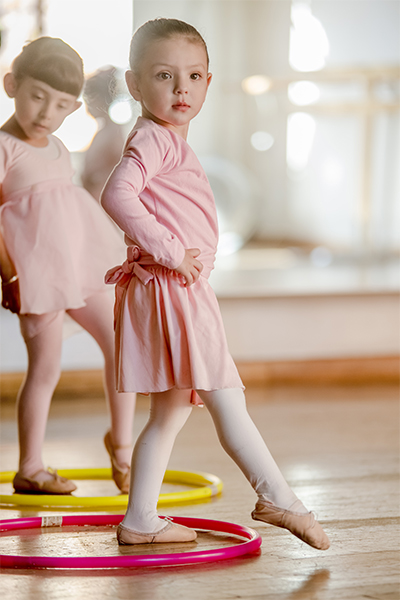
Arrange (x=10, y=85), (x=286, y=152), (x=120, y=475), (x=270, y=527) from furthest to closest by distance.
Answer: (x=286, y=152), (x=120, y=475), (x=10, y=85), (x=270, y=527)

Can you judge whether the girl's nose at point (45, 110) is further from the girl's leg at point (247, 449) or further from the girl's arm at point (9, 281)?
the girl's leg at point (247, 449)

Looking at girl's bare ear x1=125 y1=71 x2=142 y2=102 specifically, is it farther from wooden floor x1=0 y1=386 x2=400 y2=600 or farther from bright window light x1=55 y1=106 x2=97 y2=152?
wooden floor x1=0 y1=386 x2=400 y2=600

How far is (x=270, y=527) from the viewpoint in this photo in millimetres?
1269

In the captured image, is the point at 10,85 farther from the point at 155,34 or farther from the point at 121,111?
the point at 155,34

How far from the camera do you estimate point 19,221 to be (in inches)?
55.1

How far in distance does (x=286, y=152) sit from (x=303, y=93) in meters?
0.41

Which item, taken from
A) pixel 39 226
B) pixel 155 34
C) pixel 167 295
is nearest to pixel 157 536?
pixel 167 295

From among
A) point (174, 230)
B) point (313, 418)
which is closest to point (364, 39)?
point (313, 418)

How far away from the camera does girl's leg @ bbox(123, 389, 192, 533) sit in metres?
1.12

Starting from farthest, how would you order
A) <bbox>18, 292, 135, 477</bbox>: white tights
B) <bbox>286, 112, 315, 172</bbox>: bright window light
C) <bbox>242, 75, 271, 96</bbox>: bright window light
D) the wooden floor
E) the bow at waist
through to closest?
<bbox>286, 112, 315, 172</bbox>: bright window light
<bbox>242, 75, 271, 96</bbox>: bright window light
<bbox>18, 292, 135, 477</bbox>: white tights
the bow at waist
the wooden floor

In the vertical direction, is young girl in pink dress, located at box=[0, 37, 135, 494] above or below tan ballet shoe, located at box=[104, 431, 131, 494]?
above

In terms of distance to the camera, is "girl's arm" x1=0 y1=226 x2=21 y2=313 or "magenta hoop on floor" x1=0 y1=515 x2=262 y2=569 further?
"girl's arm" x1=0 y1=226 x2=21 y2=313

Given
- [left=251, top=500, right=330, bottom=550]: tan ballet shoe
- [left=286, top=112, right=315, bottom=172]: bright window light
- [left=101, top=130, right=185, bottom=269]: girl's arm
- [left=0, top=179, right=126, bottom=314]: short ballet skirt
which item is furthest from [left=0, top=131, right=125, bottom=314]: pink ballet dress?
[left=286, top=112, right=315, bottom=172]: bright window light

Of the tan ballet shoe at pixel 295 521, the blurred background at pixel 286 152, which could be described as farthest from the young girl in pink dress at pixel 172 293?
the blurred background at pixel 286 152
